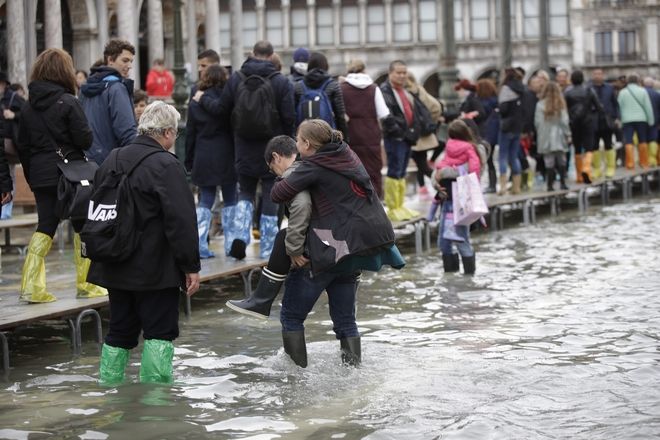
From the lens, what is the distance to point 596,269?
14.9 m

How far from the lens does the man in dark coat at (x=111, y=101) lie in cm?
1141

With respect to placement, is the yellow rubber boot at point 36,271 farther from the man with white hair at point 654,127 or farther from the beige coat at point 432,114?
the man with white hair at point 654,127

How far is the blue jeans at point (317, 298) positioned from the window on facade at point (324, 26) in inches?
2736

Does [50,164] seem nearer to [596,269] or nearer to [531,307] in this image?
[531,307]

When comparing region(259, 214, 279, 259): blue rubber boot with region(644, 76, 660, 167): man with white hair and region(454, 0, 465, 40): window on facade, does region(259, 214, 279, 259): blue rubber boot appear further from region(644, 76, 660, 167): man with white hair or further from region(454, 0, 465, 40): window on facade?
region(454, 0, 465, 40): window on facade

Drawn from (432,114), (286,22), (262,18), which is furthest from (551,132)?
(262,18)

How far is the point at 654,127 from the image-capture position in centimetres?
2678

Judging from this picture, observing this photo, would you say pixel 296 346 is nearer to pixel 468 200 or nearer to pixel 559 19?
pixel 468 200

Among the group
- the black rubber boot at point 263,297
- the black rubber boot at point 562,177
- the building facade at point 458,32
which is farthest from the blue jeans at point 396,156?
the building facade at point 458,32

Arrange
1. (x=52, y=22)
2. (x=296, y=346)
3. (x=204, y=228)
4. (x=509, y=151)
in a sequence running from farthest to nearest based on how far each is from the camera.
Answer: (x=52, y=22)
(x=509, y=151)
(x=204, y=228)
(x=296, y=346)

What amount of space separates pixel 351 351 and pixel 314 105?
522cm

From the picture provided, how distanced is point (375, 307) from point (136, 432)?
491 centimetres

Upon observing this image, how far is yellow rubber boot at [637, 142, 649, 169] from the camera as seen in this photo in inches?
1040

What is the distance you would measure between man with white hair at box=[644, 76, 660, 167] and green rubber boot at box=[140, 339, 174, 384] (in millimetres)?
18163
